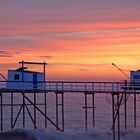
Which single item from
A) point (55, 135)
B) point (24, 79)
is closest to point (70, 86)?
point (55, 135)

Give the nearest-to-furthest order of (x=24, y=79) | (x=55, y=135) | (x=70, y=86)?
(x=70, y=86), (x=55, y=135), (x=24, y=79)

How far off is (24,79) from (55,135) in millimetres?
5748

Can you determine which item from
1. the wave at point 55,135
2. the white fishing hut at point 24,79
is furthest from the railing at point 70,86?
the wave at point 55,135

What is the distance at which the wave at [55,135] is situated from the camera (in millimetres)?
49594

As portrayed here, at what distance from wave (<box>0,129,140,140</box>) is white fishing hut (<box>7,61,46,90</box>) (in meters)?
3.74

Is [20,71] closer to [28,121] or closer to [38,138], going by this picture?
→ [38,138]

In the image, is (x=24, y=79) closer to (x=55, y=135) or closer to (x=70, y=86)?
(x=55, y=135)

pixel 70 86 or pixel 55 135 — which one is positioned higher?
pixel 70 86

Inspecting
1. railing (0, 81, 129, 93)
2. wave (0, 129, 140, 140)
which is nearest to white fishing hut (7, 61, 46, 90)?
railing (0, 81, 129, 93)

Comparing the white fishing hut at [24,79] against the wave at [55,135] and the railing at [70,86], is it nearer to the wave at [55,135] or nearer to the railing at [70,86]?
the railing at [70,86]

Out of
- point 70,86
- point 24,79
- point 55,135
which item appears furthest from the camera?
point 24,79

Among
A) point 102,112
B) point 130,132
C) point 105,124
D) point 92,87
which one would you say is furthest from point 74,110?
point 92,87

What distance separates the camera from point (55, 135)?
51312mm

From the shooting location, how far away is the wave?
49.6 metres
